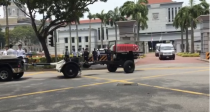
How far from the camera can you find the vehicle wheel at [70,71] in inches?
539

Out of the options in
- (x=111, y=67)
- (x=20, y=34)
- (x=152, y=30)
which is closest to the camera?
(x=111, y=67)

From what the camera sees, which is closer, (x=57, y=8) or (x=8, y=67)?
(x=8, y=67)

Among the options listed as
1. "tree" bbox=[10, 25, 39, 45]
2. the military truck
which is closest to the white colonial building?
"tree" bbox=[10, 25, 39, 45]

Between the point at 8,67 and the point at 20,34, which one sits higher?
the point at 20,34

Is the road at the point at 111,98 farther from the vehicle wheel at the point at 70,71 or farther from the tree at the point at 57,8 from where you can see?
the tree at the point at 57,8

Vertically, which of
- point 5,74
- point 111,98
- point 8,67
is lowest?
point 111,98

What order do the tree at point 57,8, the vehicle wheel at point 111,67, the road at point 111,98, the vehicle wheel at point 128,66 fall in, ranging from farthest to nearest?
the tree at point 57,8 → the vehicle wheel at point 111,67 → the vehicle wheel at point 128,66 → the road at point 111,98

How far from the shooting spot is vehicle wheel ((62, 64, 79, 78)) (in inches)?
539

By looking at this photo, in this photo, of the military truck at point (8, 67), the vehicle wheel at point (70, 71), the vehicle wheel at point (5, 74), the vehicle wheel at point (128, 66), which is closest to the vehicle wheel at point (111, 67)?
the vehicle wheel at point (128, 66)

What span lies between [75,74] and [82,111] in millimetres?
7228

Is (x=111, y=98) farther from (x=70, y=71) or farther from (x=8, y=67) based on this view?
(x=8, y=67)

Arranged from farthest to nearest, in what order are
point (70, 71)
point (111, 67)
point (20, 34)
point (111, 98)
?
1. point (20, 34)
2. point (111, 67)
3. point (70, 71)
4. point (111, 98)

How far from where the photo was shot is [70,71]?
13758 millimetres

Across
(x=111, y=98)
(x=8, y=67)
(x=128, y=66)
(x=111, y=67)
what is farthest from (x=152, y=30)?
(x=111, y=98)
